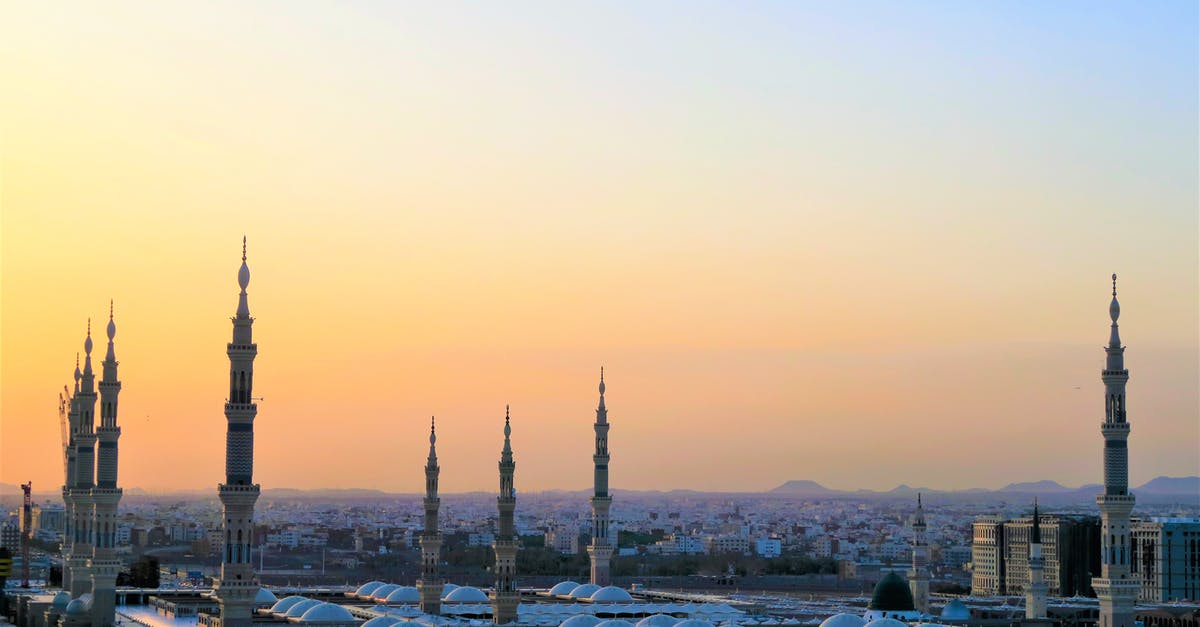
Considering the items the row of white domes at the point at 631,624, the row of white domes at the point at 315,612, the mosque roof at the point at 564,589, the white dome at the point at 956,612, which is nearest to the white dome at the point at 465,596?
the mosque roof at the point at 564,589

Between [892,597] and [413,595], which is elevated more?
[892,597]

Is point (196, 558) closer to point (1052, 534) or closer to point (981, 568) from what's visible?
point (981, 568)

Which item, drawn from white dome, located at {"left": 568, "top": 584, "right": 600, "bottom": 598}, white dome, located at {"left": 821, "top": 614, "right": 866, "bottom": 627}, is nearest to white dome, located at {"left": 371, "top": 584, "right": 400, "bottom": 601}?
white dome, located at {"left": 568, "top": 584, "right": 600, "bottom": 598}

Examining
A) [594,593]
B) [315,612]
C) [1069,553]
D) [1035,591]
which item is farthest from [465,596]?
[1069,553]

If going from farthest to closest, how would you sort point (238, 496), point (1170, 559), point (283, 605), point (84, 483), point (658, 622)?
point (1170, 559), point (84, 483), point (283, 605), point (658, 622), point (238, 496)

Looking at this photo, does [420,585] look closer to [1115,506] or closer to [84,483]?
[84,483]

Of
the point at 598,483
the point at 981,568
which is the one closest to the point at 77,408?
the point at 598,483

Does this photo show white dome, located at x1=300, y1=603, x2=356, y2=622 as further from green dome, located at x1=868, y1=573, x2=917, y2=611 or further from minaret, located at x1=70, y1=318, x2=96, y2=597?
green dome, located at x1=868, y1=573, x2=917, y2=611
